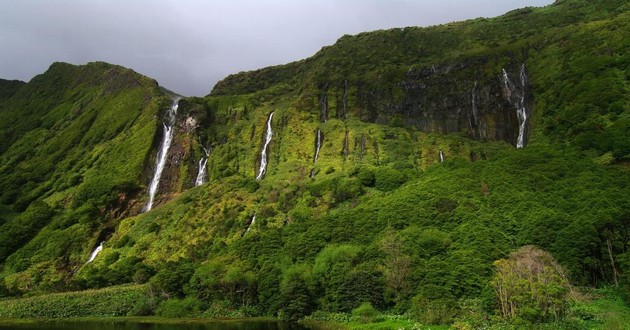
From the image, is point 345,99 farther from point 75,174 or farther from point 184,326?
point 184,326

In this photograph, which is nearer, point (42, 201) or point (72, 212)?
point (72, 212)

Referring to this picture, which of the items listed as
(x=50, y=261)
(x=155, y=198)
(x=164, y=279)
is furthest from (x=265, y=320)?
(x=155, y=198)

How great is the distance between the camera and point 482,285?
56.1 metres

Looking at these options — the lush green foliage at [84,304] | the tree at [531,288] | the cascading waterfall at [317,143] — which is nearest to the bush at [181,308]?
the lush green foliage at [84,304]

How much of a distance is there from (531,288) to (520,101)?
94981 millimetres

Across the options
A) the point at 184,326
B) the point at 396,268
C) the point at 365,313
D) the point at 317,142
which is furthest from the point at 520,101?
the point at 184,326

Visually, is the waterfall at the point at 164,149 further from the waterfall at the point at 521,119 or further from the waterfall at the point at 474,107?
the waterfall at the point at 521,119

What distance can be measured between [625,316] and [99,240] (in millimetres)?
100888

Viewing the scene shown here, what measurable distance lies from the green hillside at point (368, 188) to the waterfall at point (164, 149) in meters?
1.67

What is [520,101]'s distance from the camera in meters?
130

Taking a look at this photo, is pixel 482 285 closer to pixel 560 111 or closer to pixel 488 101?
pixel 560 111

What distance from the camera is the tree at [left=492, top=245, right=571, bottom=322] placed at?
42.8 m

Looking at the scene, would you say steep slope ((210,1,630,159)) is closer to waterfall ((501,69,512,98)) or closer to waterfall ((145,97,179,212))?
waterfall ((501,69,512,98))

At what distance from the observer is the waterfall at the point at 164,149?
130 m
